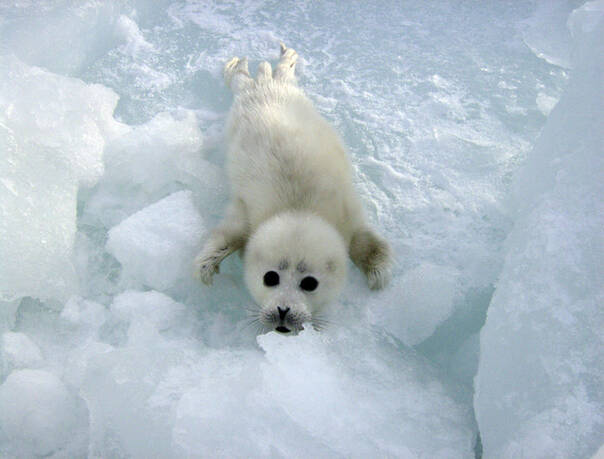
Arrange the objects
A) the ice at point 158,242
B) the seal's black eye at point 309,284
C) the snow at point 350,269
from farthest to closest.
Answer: the ice at point 158,242 → the seal's black eye at point 309,284 → the snow at point 350,269

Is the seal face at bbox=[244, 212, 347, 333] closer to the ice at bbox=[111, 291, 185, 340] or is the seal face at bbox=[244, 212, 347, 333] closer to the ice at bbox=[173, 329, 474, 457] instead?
the ice at bbox=[173, 329, 474, 457]

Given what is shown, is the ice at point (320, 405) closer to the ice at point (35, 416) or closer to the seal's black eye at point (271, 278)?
the seal's black eye at point (271, 278)

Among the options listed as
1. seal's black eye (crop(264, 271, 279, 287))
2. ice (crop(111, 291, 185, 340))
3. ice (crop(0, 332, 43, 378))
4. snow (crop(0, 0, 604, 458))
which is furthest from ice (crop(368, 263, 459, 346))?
ice (crop(0, 332, 43, 378))

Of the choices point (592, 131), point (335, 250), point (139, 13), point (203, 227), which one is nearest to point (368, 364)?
point (335, 250)

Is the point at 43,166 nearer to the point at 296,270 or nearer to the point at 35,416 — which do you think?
the point at 35,416

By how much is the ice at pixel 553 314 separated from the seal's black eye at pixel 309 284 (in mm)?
734

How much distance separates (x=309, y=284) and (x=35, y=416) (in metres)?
1.17

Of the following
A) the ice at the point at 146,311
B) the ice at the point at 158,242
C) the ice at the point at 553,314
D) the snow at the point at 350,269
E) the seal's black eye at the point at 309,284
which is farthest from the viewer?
the ice at the point at 158,242

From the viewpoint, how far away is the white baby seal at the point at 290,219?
237 centimetres

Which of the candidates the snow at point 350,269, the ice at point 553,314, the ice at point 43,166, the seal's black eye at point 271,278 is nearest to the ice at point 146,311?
the snow at point 350,269

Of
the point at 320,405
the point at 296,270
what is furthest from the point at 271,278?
the point at 320,405

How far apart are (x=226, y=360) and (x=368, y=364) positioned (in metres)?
0.58

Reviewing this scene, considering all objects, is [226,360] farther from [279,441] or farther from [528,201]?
[528,201]

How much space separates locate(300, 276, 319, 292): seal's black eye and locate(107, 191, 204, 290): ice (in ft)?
1.86
